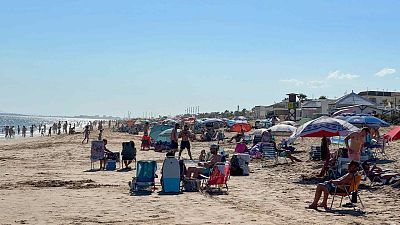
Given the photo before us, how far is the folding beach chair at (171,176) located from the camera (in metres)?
11.6

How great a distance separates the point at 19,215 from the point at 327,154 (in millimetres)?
8616

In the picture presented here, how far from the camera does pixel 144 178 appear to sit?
11.9 m

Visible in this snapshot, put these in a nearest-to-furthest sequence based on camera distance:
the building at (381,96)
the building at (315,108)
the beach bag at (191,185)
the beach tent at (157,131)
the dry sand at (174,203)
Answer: the dry sand at (174,203) < the beach bag at (191,185) < the beach tent at (157,131) < the building at (315,108) < the building at (381,96)

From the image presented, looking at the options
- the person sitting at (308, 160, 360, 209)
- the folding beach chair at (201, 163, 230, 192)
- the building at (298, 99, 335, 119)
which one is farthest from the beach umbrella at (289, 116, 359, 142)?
the building at (298, 99, 335, 119)

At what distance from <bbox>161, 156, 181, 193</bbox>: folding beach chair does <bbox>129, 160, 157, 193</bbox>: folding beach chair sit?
12.6 inches

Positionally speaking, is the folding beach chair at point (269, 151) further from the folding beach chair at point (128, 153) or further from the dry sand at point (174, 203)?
the folding beach chair at point (128, 153)

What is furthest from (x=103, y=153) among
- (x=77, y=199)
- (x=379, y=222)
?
(x=379, y=222)

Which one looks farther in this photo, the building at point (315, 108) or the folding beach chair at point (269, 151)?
the building at point (315, 108)

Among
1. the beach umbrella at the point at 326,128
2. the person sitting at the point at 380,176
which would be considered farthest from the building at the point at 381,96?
the person sitting at the point at 380,176

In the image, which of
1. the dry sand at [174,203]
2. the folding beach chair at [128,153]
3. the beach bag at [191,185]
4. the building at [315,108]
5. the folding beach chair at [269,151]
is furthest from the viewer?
the building at [315,108]

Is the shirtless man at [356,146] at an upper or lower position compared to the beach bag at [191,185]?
upper

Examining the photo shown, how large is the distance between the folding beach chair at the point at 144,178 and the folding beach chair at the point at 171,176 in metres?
0.32

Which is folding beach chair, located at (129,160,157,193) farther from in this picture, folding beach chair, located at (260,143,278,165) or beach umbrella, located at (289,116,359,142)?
folding beach chair, located at (260,143,278,165)

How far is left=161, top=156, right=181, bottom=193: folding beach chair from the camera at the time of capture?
459 inches
